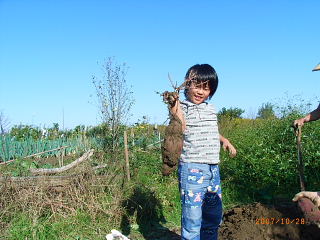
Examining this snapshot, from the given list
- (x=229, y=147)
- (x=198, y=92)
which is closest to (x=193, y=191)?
(x=229, y=147)

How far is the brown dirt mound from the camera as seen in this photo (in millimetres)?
3541

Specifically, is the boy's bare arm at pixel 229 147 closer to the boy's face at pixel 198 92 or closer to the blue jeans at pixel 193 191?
the blue jeans at pixel 193 191

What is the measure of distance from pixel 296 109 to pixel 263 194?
4.02 metres

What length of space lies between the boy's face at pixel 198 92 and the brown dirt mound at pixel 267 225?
5.65 ft

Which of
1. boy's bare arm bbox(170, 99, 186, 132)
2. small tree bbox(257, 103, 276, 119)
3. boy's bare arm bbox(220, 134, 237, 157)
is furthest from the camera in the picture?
small tree bbox(257, 103, 276, 119)

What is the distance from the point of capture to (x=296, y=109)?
335 inches

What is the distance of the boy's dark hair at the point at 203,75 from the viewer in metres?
2.67

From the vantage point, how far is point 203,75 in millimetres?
2678

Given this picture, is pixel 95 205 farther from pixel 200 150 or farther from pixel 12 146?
pixel 12 146

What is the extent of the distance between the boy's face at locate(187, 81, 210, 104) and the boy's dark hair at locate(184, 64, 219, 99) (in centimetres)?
3

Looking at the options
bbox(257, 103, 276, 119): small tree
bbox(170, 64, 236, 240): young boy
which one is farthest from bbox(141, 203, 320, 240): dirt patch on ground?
bbox(257, 103, 276, 119): small tree

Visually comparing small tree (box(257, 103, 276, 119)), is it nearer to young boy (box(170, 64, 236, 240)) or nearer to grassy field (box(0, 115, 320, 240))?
grassy field (box(0, 115, 320, 240))

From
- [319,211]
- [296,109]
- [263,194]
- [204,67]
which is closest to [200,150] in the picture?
[204,67]

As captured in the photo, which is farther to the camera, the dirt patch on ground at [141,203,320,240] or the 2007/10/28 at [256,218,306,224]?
the 2007/10/28 at [256,218,306,224]
